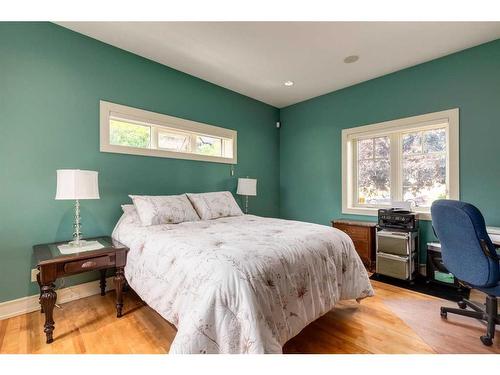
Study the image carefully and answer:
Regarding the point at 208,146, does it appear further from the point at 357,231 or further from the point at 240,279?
the point at 240,279

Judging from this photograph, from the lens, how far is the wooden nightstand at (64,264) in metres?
1.73

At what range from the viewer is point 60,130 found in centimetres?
237

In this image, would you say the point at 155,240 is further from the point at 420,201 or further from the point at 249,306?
the point at 420,201

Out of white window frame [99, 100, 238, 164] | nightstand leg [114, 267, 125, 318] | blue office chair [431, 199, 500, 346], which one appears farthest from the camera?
white window frame [99, 100, 238, 164]

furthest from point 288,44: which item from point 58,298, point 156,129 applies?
point 58,298

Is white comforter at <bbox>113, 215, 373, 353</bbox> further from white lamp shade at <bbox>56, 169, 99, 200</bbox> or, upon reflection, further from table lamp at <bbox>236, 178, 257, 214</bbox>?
table lamp at <bbox>236, 178, 257, 214</bbox>

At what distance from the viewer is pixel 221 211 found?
305 centimetres

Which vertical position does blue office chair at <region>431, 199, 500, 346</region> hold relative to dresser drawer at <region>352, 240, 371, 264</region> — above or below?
above

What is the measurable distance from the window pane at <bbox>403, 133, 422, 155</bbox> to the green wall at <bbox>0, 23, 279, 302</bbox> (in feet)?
10.3

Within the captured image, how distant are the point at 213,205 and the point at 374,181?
8.34 feet

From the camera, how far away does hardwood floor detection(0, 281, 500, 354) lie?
166 centimetres

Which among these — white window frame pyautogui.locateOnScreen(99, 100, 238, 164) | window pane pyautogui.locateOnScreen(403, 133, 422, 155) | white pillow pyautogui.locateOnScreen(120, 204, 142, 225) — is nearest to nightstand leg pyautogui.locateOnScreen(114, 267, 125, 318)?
white pillow pyautogui.locateOnScreen(120, 204, 142, 225)

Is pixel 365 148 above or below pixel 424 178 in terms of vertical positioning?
above
